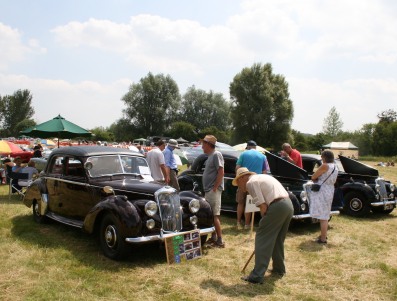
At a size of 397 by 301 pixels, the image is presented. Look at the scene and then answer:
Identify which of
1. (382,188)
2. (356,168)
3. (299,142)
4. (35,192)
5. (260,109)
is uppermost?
(260,109)

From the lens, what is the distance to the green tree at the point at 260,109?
40.5 meters

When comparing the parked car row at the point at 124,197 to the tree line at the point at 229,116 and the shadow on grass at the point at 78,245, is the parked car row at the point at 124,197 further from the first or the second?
the tree line at the point at 229,116

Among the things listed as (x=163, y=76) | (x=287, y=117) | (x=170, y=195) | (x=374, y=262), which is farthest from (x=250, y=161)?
(x=163, y=76)

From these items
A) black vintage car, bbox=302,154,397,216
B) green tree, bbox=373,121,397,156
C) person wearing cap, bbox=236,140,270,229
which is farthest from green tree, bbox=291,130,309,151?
person wearing cap, bbox=236,140,270,229

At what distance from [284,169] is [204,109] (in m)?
62.4

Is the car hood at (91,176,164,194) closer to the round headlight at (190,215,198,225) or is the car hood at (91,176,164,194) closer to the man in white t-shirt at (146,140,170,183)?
the round headlight at (190,215,198,225)

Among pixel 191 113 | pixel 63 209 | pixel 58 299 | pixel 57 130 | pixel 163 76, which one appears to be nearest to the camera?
pixel 58 299

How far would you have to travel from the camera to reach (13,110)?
286ft

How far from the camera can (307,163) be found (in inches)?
422

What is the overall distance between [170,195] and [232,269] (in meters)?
1.41

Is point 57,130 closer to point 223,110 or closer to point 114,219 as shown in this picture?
point 114,219

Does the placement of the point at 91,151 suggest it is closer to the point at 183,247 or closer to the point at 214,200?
the point at 214,200

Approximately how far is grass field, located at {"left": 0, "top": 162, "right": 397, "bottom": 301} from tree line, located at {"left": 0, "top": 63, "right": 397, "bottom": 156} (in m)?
34.2

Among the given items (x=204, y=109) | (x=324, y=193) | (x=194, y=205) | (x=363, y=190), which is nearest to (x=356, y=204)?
(x=363, y=190)
